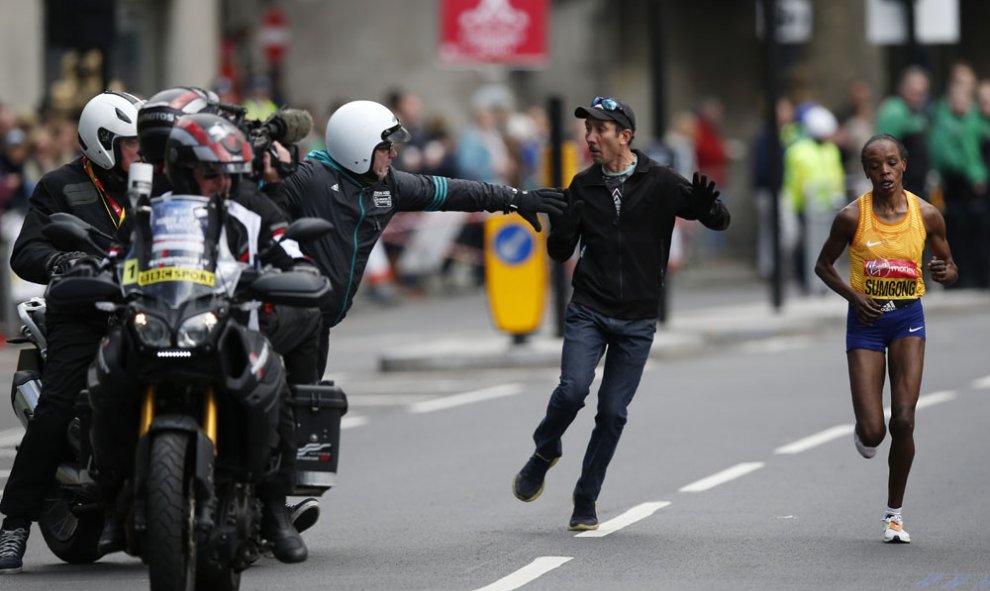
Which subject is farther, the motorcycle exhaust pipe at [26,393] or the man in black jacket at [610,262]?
the man in black jacket at [610,262]

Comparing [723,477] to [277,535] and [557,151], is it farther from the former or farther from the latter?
[557,151]

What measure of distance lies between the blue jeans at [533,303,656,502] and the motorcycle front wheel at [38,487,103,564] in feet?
6.91

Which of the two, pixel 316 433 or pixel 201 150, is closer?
pixel 201 150

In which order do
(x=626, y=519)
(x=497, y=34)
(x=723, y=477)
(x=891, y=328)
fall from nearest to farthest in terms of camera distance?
(x=891, y=328) → (x=626, y=519) → (x=723, y=477) → (x=497, y=34)

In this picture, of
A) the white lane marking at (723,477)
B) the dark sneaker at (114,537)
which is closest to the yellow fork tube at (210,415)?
the dark sneaker at (114,537)

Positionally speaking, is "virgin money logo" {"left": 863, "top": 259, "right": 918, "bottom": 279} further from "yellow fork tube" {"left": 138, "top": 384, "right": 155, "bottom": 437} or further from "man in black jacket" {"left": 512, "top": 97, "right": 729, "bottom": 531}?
"yellow fork tube" {"left": 138, "top": 384, "right": 155, "bottom": 437}

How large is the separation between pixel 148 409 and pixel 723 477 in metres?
4.94

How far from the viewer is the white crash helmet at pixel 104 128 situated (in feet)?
30.0

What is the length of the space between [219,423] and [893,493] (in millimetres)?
3337

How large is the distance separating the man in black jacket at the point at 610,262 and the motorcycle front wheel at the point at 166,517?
291 centimetres

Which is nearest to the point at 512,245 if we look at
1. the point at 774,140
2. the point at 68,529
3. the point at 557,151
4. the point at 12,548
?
the point at 557,151

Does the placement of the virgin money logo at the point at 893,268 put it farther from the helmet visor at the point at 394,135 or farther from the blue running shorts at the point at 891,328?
the helmet visor at the point at 394,135

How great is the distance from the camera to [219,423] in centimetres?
768

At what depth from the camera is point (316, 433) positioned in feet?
27.5
